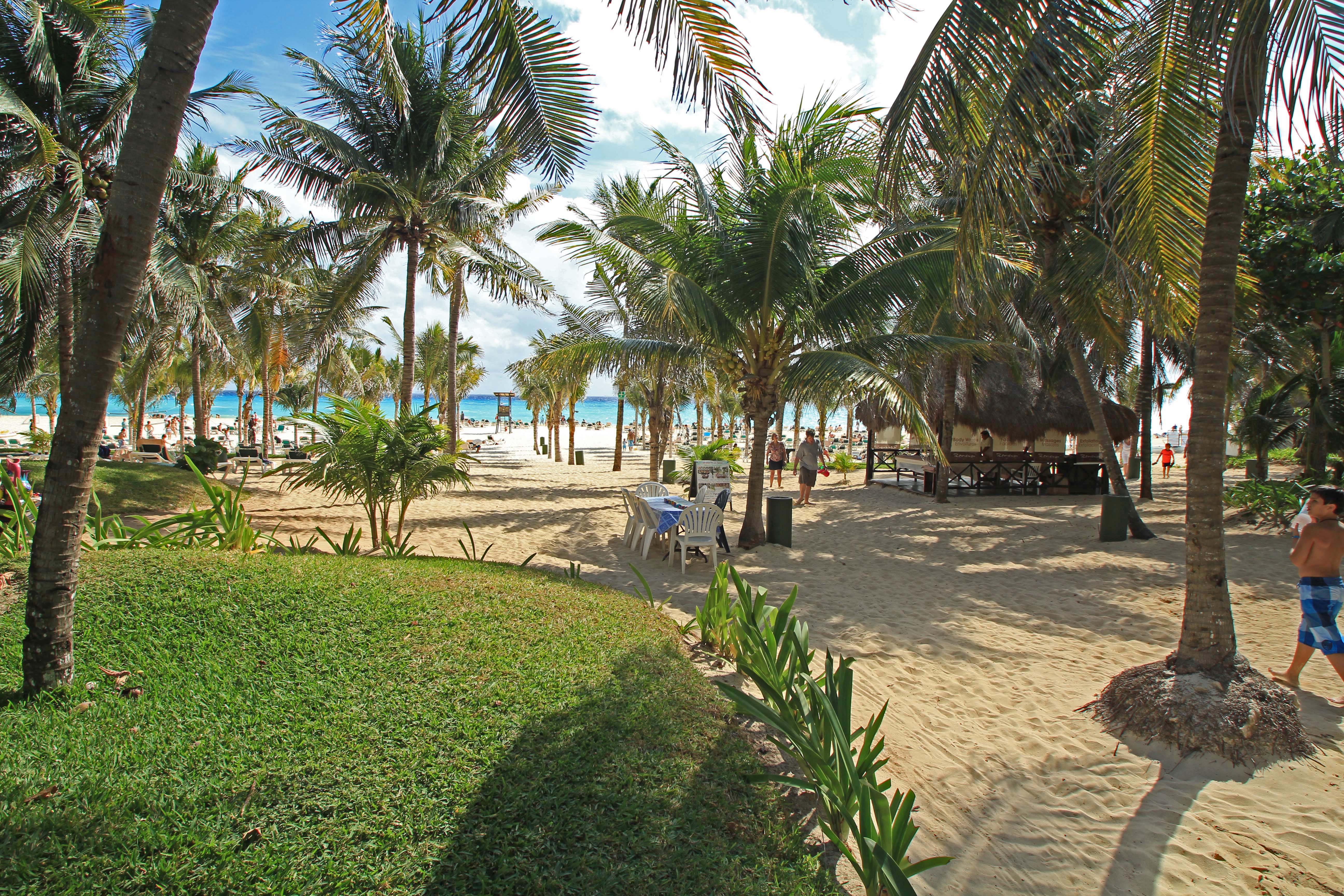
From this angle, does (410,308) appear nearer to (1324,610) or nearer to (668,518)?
(668,518)

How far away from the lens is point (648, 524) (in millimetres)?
8516

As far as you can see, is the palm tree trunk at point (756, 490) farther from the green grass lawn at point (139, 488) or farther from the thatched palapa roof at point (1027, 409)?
the thatched palapa roof at point (1027, 409)

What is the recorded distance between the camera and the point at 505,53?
3582 mm

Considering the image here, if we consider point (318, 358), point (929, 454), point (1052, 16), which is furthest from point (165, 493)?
point (929, 454)

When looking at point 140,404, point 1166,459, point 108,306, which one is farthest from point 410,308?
point 1166,459

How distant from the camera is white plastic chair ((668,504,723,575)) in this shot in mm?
7699

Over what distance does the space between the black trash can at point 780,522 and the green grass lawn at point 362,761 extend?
5.89 m

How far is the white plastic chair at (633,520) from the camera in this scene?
907 centimetres

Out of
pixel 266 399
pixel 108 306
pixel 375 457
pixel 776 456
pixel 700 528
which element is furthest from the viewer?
pixel 266 399

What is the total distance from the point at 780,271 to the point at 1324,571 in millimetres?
6068

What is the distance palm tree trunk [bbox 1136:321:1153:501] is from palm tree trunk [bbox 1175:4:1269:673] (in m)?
13.0

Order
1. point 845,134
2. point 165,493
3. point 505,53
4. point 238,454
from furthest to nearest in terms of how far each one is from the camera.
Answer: point 238,454 → point 165,493 → point 845,134 → point 505,53

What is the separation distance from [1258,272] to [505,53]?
9968 mm

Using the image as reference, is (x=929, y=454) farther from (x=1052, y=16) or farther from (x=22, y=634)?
(x=22, y=634)
